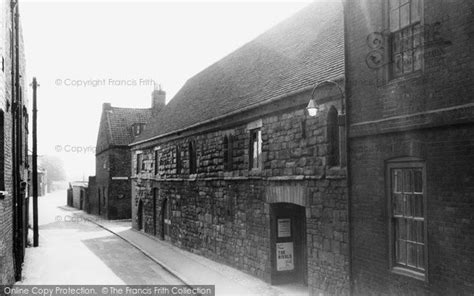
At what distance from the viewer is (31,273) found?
16078 mm

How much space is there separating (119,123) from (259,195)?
29.0 m

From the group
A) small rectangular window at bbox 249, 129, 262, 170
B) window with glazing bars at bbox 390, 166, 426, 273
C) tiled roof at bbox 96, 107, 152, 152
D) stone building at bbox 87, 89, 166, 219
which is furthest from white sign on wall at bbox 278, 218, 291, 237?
tiled roof at bbox 96, 107, 152, 152

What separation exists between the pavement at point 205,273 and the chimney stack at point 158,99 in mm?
19589

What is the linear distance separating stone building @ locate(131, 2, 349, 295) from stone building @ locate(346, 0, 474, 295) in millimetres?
902

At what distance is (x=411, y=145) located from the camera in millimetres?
8094

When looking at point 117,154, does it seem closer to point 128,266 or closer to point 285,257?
point 128,266

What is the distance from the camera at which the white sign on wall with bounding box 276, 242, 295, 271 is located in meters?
13.5

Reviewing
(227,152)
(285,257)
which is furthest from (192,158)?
(285,257)

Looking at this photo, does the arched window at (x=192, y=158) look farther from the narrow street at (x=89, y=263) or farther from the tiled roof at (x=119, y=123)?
the tiled roof at (x=119, y=123)

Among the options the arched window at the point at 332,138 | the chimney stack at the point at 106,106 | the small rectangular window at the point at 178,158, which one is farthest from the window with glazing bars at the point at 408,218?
the chimney stack at the point at 106,106

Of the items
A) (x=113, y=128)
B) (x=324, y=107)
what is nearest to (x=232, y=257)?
(x=324, y=107)

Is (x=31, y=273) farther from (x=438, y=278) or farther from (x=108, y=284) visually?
(x=438, y=278)

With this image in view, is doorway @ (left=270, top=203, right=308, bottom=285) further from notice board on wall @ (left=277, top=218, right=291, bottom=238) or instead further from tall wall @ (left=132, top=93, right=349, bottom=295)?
tall wall @ (left=132, top=93, right=349, bottom=295)

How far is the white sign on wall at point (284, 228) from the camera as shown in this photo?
13.7 metres
